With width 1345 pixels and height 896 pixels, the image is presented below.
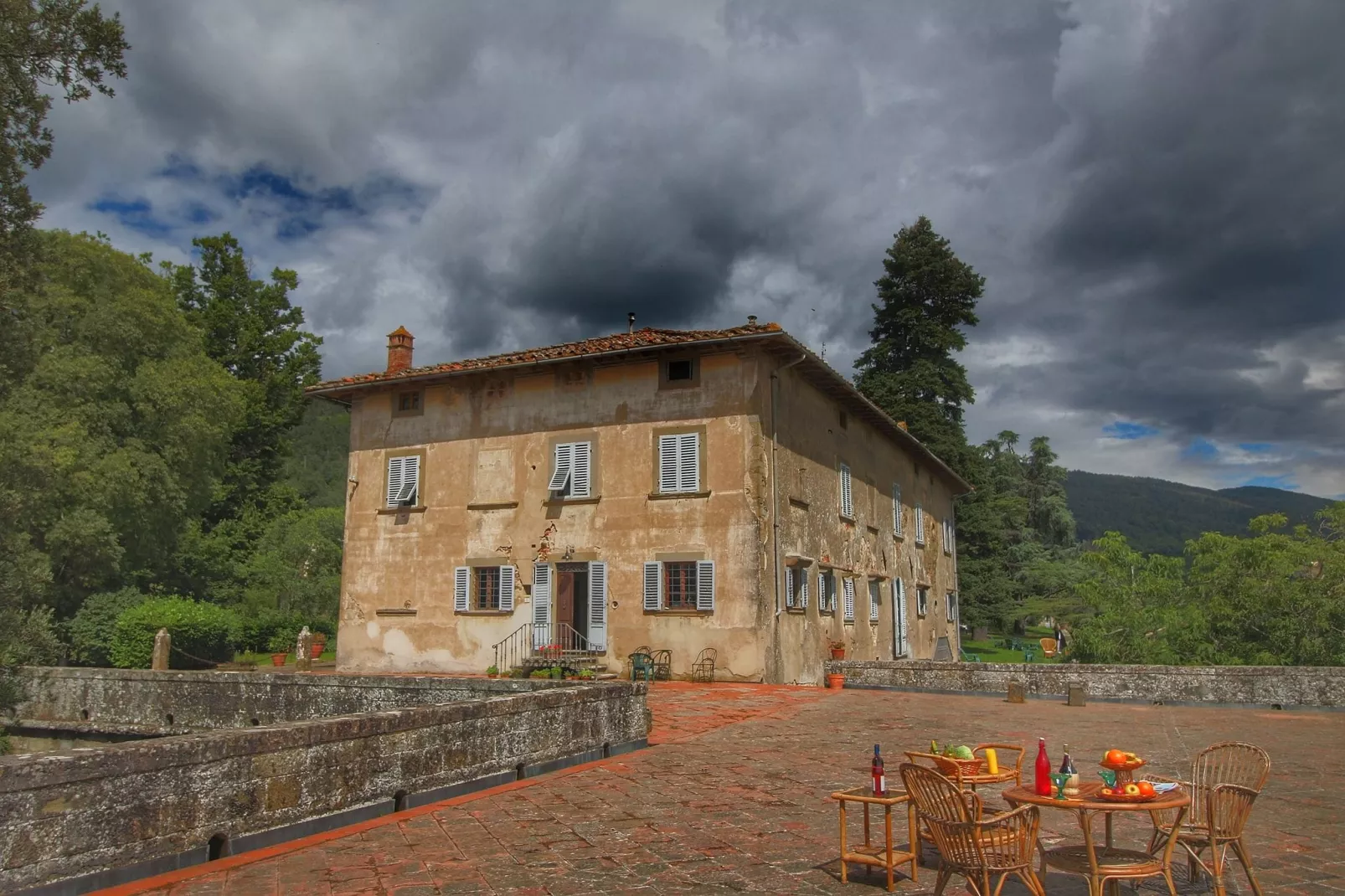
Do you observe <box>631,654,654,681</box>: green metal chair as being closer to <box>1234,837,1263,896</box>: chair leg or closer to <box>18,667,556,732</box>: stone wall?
<box>18,667,556,732</box>: stone wall

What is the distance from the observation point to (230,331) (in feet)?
129

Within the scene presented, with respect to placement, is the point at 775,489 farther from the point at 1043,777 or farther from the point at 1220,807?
the point at 1220,807

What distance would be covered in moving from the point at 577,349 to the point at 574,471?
270 centimetres

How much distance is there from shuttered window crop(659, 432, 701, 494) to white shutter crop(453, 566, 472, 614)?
523 cm

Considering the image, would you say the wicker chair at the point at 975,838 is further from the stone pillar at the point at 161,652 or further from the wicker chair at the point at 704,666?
the stone pillar at the point at 161,652

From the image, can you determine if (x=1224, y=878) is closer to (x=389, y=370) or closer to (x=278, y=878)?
(x=278, y=878)

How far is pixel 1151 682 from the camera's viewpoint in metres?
16.5

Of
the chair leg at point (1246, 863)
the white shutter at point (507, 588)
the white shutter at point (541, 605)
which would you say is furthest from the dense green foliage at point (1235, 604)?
the chair leg at point (1246, 863)

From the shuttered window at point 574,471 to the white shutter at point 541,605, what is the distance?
5.55ft

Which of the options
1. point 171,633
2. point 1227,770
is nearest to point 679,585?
point 1227,770

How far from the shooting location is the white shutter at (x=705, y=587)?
62.2ft

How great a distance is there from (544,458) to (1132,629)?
15.0 meters

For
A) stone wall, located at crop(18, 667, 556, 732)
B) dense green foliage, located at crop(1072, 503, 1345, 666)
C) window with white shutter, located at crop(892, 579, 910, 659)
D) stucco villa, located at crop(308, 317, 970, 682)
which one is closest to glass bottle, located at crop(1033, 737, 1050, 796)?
stone wall, located at crop(18, 667, 556, 732)

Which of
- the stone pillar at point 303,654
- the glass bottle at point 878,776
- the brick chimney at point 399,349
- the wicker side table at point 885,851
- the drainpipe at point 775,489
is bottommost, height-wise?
the wicker side table at point 885,851
